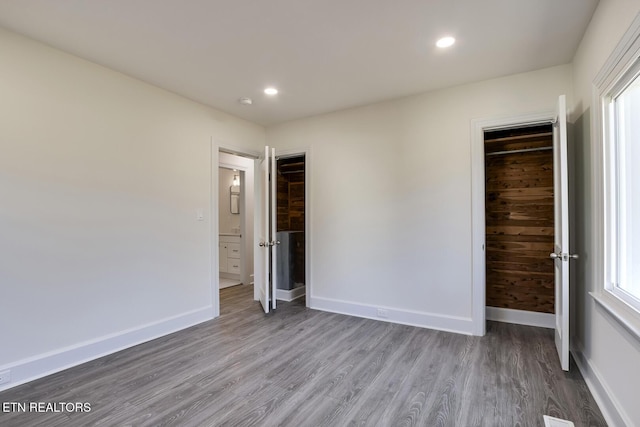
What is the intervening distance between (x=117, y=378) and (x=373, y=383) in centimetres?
199

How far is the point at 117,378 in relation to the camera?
2.43 meters

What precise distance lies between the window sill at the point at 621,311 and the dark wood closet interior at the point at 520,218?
1.67 meters

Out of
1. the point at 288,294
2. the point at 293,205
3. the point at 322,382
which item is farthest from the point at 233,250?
the point at 322,382

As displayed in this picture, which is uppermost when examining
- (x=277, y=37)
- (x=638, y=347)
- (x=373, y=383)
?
(x=277, y=37)

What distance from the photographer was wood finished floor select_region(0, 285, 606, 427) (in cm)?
195

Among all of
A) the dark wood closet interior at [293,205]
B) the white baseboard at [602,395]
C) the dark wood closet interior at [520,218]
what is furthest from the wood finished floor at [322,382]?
the dark wood closet interior at [293,205]

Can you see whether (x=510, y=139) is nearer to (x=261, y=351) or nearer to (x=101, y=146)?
(x=261, y=351)

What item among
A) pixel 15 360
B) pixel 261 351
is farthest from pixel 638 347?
pixel 15 360

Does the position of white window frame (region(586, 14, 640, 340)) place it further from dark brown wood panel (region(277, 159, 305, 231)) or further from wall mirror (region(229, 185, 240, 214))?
wall mirror (region(229, 185, 240, 214))

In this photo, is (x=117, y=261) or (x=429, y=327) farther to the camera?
(x=429, y=327)

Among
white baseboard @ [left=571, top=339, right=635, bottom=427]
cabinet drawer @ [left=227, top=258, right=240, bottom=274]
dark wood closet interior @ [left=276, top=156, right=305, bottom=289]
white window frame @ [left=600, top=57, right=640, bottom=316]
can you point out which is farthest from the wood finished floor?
cabinet drawer @ [left=227, top=258, right=240, bottom=274]

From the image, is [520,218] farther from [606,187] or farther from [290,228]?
[290,228]

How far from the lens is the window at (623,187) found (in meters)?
1.79

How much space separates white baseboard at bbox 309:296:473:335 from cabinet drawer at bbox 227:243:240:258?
221 centimetres
